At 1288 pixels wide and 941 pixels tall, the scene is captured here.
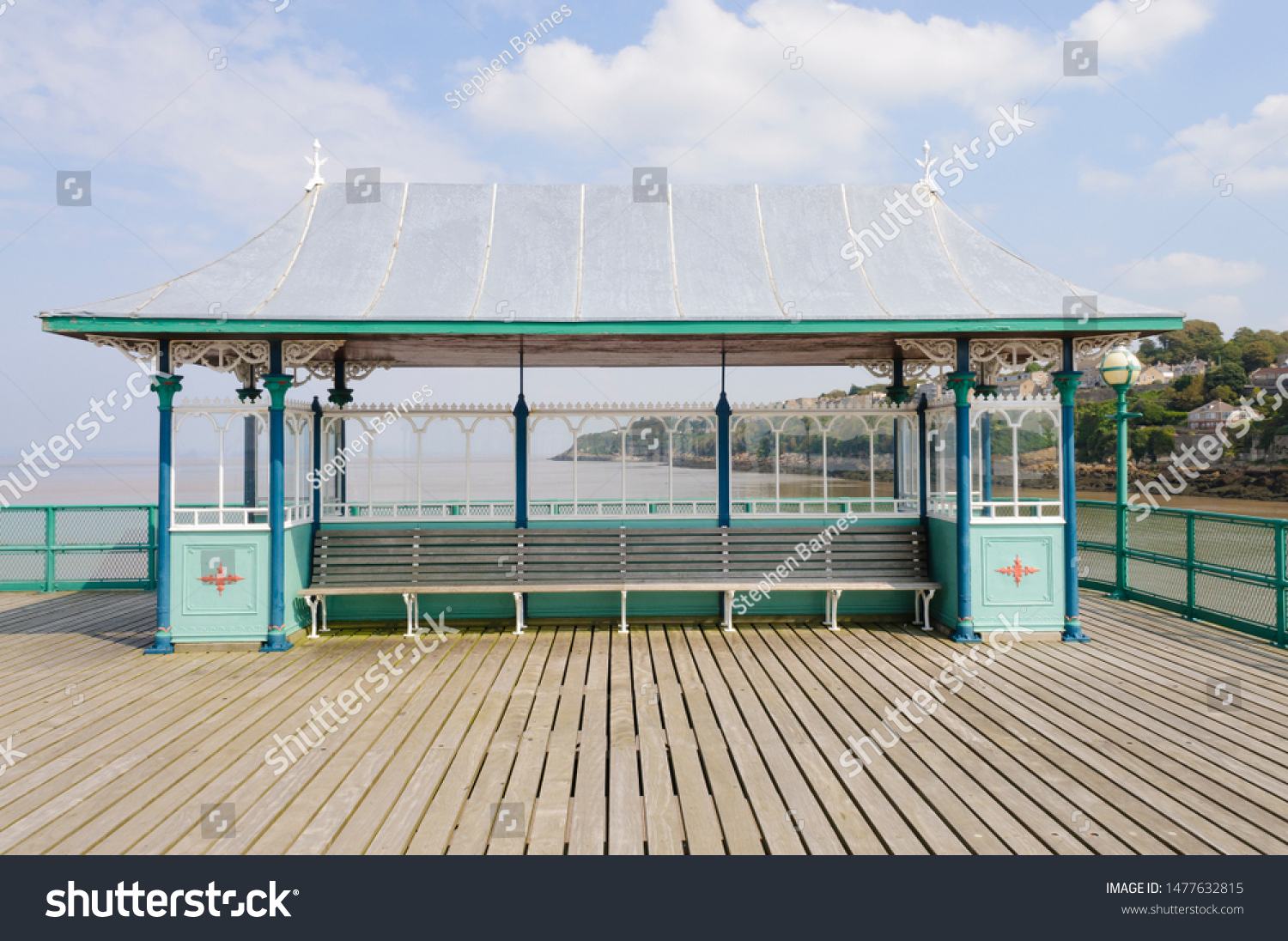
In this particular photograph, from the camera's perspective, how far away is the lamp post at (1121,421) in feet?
29.7

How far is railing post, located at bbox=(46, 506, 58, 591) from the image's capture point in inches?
400

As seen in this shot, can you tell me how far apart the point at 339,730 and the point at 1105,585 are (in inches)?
386

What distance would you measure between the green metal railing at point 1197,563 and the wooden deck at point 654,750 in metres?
0.51

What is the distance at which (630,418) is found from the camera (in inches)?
338

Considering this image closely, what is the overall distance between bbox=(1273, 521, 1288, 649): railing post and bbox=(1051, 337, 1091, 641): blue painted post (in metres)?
1.70

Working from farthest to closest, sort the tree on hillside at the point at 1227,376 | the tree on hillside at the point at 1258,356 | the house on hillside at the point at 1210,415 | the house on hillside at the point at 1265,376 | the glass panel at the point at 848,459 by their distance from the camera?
the tree on hillside at the point at 1258,356 → the tree on hillside at the point at 1227,376 → the house on hillside at the point at 1265,376 → the house on hillside at the point at 1210,415 → the glass panel at the point at 848,459

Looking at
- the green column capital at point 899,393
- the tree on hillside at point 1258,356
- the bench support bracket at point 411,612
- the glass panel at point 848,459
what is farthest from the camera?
the tree on hillside at point 1258,356

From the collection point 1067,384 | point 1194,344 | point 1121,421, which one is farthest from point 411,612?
point 1194,344

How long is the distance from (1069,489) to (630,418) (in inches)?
190

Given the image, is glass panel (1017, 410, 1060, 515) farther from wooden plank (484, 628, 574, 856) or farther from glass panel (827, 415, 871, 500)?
wooden plank (484, 628, 574, 856)

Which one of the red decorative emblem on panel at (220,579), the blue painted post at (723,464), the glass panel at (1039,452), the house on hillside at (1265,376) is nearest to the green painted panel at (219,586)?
the red decorative emblem on panel at (220,579)

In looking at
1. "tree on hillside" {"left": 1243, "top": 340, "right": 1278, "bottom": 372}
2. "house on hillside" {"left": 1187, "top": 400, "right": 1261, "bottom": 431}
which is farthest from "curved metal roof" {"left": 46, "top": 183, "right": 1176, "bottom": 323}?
"tree on hillside" {"left": 1243, "top": 340, "right": 1278, "bottom": 372}

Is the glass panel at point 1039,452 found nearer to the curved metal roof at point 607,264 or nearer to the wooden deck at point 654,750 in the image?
the curved metal roof at point 607,264

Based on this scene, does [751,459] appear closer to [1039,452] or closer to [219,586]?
[1039,452]
